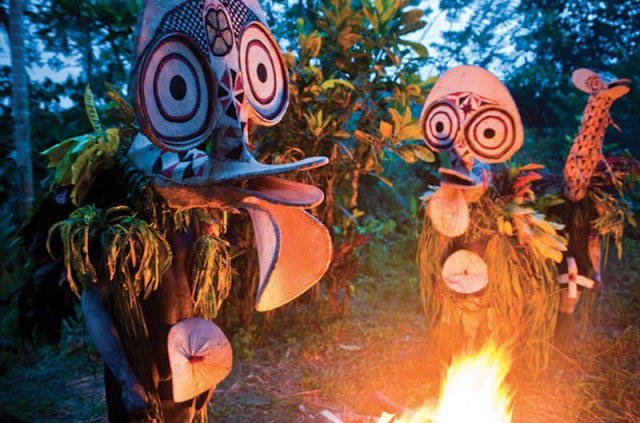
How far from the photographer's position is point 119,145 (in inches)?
53.3

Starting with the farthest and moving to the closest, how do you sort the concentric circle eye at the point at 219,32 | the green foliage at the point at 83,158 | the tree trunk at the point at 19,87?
the tree trunk at the point at 19,87 → the green foliage at the point at 83,158 → the concentric circle eye at the point at 219,32

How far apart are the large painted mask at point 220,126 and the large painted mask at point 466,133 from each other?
999 mm

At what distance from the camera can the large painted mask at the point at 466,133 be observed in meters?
1.92

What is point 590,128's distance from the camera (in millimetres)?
2420

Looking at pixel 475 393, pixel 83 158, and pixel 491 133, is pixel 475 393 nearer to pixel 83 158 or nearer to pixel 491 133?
pixel 491 133

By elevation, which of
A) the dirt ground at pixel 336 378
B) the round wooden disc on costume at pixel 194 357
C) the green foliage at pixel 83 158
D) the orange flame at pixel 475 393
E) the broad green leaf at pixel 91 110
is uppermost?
the broad green leaf at pixel 91 110

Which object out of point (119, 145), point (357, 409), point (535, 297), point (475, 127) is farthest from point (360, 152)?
point (119, 145)

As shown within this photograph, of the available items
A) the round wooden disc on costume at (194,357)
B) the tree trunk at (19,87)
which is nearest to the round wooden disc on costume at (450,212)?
the round wooden disc on costume at (194,357)

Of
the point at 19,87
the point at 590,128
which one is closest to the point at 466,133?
the point at 590,128

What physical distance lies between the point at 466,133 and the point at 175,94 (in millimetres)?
1363

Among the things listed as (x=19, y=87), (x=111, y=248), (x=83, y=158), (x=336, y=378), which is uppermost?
(x=19, y=87)

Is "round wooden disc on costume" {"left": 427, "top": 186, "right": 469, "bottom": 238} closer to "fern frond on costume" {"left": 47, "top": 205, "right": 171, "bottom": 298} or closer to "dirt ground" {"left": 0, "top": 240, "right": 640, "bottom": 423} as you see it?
"dirt ground" {"left": 0, "top": 240, "right": 640, "bottom": 423}

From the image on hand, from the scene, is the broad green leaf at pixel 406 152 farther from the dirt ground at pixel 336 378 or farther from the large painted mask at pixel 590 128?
the dirt ground at pixel 336 378

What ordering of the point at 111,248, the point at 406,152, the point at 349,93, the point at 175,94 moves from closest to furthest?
the point at 175,94 < the point at 111,248 < the point at 406,152 < the point at 349,93
